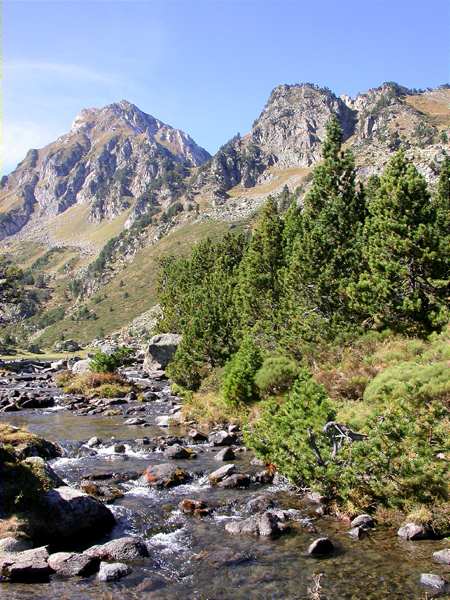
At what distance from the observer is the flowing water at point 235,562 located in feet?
45.7

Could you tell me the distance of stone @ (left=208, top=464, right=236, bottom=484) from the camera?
2423 cm

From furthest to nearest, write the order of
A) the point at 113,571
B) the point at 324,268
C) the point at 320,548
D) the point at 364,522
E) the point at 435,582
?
1. the point at 324,268
2. the point at 364,522
3. the point at 320,548
4. the point at 113,571
5. the point at 435,582

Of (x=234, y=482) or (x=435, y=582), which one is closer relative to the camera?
(x=435, y=582)

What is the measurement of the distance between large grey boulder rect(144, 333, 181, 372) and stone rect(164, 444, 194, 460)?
1605 inches

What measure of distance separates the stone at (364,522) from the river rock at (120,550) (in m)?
6.95

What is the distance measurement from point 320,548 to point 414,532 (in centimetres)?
304

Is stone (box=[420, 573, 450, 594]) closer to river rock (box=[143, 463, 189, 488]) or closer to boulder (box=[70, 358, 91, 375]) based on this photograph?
river rock (box=[143, 463, 189, 488])

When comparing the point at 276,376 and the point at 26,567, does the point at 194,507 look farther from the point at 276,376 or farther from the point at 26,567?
the point at 276,376

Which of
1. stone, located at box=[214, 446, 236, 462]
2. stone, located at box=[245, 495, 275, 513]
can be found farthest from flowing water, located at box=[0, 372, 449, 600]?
stone, located at box=[214, 446, 236, 462]

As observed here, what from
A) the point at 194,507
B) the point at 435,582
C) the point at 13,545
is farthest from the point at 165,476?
the point at 435,582

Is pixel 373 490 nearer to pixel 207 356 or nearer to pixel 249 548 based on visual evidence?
pixel 249 548

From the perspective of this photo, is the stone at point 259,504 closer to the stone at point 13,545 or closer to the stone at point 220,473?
the stone at point 220,473

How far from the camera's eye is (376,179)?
58312mm

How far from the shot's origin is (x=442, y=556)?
1485 cm
